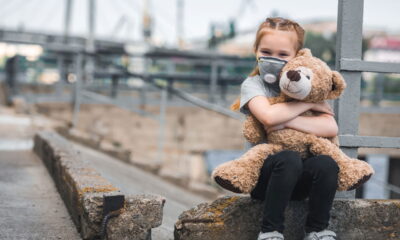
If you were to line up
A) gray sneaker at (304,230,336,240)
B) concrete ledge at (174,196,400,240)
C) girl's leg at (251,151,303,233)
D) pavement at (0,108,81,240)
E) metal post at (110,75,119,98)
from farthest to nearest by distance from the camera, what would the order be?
metal post at (110,75,119,98), pavement at (0,108,81,240), concrete ledge at (174,196,400,240), gray sneaker at (304,230,336,240), girl's leg at (251,151,303,233)

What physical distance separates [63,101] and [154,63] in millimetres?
4657

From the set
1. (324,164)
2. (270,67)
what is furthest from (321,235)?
(270,67)

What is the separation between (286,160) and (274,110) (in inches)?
10.0

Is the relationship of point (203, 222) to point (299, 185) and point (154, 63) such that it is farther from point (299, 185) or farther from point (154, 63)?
point (154, 63)

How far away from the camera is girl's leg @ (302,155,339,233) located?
7.38 ft

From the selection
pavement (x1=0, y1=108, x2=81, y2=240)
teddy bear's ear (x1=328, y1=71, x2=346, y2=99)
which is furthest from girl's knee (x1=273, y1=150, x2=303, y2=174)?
pavement (x1=0, y1=108, x2=81, y2=240)

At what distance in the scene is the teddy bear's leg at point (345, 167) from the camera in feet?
7.57

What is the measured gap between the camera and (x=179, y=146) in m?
10.6

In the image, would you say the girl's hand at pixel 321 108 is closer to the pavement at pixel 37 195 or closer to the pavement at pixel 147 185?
the pavement at pixel 37 195

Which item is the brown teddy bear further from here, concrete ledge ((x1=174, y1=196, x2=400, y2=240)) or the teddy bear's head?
concrete ledge ((x1=174, y1=196, x2=400, y2=240))

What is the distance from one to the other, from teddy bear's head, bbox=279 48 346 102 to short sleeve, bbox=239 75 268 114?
0.43ft

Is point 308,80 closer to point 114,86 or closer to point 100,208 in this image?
point 100,208

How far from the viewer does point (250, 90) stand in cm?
244

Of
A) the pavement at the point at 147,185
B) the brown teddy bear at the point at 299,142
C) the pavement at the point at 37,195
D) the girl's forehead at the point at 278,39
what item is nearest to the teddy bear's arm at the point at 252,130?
the brown teddy bear at the point at 299,142
